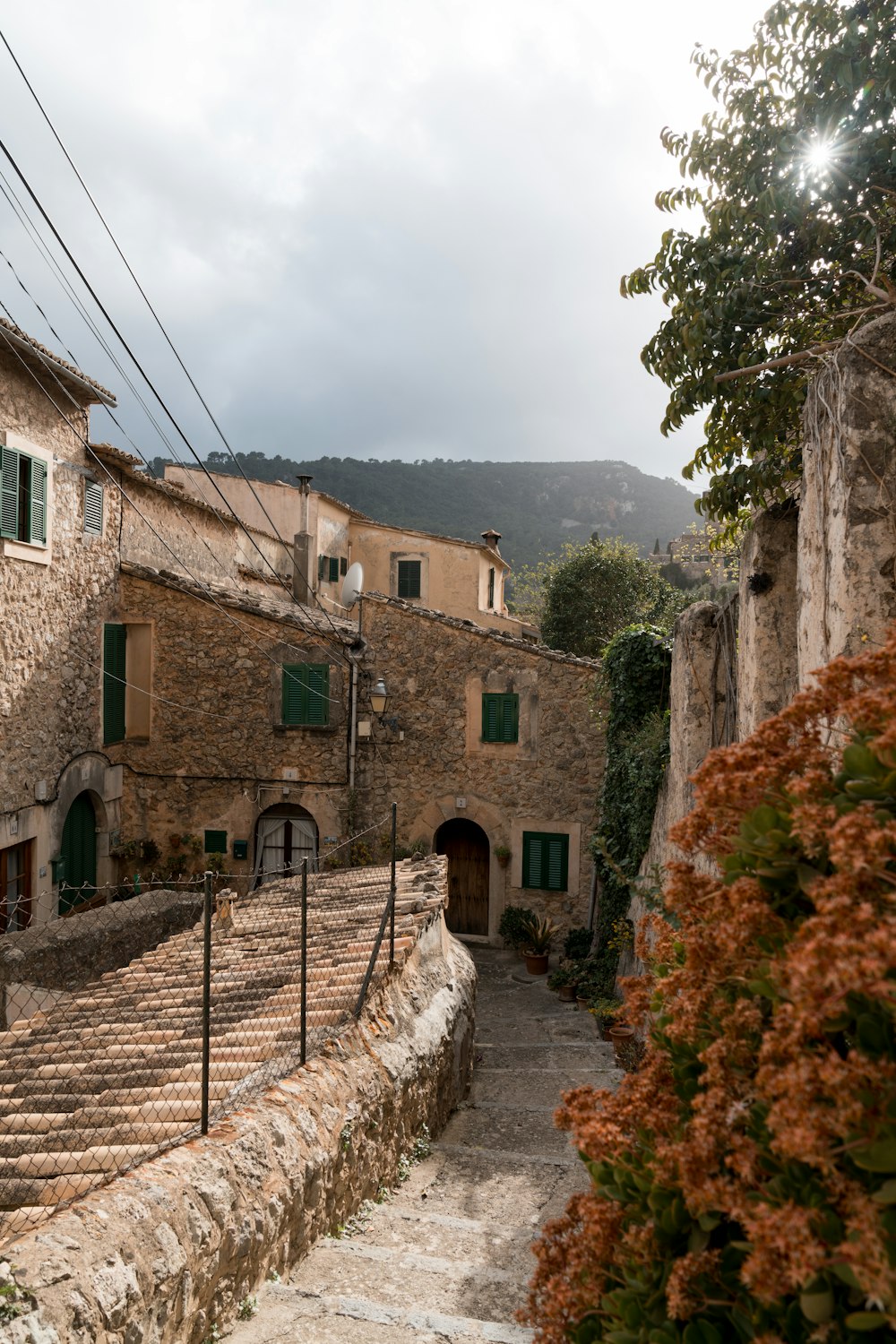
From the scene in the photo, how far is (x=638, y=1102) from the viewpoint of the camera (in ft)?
6.59

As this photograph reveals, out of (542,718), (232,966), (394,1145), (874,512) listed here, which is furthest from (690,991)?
(542,718)

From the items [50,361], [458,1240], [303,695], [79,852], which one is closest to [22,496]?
[50,361]

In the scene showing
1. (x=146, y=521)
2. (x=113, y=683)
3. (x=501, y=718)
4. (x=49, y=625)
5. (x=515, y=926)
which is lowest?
(x=515, y=926)

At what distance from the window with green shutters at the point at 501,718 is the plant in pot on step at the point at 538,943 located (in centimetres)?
310

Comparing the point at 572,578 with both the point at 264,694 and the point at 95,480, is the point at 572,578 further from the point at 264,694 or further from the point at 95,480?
the point at 95,480

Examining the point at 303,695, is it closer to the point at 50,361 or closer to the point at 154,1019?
the point at 50,361

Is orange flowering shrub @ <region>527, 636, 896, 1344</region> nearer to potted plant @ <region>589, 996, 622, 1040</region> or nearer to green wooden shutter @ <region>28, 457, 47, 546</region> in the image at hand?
potted plant @ <region>589, 996, 622, 1040</region>

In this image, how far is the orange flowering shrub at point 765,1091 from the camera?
132 cm

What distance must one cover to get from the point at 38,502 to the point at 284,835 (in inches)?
271

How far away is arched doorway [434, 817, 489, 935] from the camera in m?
15.8

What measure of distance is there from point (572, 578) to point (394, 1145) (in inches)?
813

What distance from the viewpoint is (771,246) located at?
530cm

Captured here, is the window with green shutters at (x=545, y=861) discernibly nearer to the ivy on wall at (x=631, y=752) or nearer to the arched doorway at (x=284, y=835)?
the ivy on wall at (x=631, y=752)

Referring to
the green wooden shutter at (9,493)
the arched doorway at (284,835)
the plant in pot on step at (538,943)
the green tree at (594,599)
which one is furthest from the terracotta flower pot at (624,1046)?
the green tree at (594,599)
